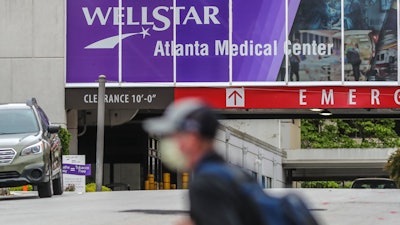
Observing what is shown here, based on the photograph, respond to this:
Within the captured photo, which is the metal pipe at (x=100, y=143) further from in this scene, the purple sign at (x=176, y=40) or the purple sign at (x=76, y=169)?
the purple sign at (x=176, y=40)

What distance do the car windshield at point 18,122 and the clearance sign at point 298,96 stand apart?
17514 millimetres

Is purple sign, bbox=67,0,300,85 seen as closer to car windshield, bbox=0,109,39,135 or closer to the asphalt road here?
car windshield, bbox=0,109,39,135

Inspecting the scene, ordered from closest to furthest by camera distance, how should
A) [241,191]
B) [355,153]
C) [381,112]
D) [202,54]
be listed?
[241,191]
[202,54]
[381,112]
[355,153]

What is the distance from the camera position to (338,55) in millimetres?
38500

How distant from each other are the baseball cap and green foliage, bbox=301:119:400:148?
75327 millimetres

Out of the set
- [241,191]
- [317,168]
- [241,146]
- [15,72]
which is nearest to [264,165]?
[241,146]

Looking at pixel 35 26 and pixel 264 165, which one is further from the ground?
pixel 35 26

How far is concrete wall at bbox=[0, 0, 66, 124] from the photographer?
38906 mm

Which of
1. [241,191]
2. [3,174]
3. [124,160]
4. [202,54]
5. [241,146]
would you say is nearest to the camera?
[241,191]

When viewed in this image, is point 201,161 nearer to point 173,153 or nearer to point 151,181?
point 173,153

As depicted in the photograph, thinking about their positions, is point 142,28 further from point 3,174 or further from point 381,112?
point 3,174

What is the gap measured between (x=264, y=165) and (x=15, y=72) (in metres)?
24.3

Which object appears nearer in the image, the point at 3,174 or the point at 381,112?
the point at 3,174

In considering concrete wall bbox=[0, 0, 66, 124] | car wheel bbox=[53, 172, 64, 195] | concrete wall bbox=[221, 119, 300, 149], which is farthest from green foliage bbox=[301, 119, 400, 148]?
car wheel bbox=[53, 172, 64, 195]
